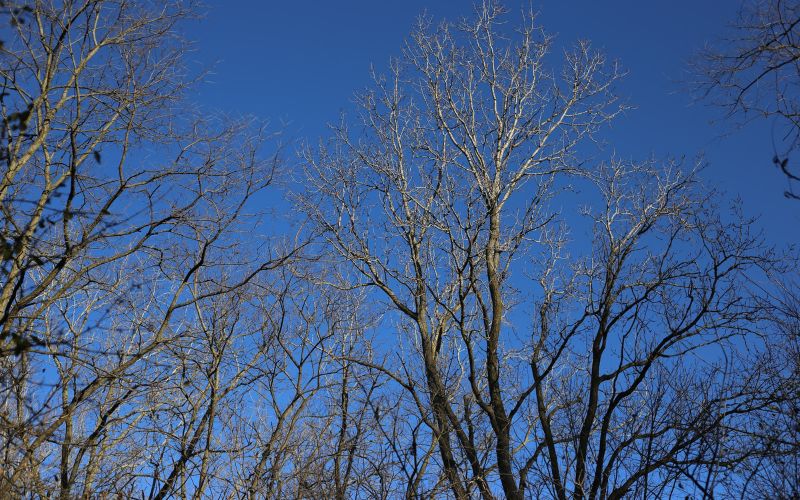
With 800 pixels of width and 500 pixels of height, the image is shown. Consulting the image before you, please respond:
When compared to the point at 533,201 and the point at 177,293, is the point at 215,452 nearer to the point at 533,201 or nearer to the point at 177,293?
the point at 177,293

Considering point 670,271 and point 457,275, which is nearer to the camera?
point 670,271

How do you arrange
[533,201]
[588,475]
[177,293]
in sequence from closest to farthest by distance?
[177,293] → [588,475] → [533,201]

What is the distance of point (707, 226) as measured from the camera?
9.23 meters

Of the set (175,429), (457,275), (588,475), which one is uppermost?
(457,275)

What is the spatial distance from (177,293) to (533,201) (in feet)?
19.5

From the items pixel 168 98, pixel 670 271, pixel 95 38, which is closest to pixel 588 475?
pixel 670 271

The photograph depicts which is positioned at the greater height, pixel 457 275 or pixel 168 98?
pixel 457 275

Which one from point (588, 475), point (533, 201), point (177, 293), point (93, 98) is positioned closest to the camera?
point (93, 98)

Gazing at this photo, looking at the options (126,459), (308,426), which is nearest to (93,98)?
(126,459)

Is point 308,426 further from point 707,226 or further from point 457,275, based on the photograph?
point 707,226

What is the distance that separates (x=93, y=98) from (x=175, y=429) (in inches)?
162

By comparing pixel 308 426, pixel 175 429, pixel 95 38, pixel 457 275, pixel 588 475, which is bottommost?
pixel 588 475

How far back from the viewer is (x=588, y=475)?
743 cm

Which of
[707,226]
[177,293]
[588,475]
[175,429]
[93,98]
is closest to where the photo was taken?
[93,98]
